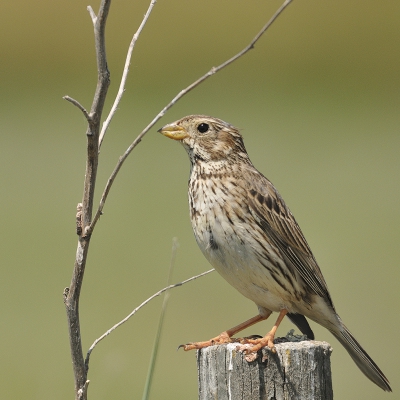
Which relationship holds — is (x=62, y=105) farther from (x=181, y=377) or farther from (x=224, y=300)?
(x=181, y=377)

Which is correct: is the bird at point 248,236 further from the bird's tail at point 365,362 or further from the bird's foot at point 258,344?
the bird's foot at point 258,344

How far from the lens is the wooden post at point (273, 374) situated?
380 cm

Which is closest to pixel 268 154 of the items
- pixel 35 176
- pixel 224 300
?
pixel 35 176

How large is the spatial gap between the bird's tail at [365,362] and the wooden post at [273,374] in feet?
4.08

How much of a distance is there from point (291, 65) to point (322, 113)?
307cm

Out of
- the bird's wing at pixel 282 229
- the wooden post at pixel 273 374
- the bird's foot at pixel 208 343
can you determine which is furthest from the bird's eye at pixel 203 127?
the wooden post at pixel 273 374

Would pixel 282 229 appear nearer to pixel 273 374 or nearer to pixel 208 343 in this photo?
pixel 208 343

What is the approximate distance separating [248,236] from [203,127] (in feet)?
2.57

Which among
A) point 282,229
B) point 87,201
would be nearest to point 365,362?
point 282,229

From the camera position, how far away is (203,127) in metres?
5.43

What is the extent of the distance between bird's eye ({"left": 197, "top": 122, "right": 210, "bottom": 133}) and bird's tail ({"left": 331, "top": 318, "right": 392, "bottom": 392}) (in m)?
1.34

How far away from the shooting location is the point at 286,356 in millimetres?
3873

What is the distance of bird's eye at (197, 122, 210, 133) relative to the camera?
541cm

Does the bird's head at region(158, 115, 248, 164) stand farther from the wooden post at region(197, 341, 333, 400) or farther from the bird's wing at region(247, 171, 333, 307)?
the wooden post at region(197, 341, 333, 400)
